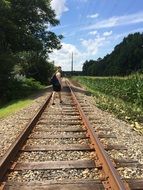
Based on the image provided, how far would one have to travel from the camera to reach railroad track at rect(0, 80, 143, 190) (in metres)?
6.63

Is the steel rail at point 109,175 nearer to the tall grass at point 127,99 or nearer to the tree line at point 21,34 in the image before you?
the tall grass at point 127,99

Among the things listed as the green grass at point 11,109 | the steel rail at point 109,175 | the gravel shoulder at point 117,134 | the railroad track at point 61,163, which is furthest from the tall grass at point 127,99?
the steel rail at point 109,175

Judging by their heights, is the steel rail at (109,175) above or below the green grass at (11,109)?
above

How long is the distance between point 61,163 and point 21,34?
3431 centimetres

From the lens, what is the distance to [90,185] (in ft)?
21.6

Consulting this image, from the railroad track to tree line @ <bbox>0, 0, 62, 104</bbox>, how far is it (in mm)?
22271

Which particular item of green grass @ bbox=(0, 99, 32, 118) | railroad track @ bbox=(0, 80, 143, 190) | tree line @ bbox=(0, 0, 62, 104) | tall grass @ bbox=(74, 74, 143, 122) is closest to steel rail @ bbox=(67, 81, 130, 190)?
railroad track @ bbox=(0, 80, 143, 190)

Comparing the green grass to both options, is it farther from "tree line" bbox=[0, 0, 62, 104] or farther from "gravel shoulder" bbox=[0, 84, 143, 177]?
"tree line" bbox=[0, 0, 62, 104]

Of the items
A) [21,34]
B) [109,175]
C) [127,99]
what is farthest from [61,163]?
[21,34]

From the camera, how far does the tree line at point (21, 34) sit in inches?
1366

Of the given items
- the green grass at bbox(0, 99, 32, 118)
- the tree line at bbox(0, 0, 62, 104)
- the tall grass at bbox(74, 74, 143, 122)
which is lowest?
the green grass at bbox(0, 99, 32, 118)

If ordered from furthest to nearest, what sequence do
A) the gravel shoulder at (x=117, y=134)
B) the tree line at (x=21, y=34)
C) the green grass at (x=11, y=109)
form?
the tree line at (x=21, y=34) < the green grass at (x=11, y=109) < the gravel shoulder at (x=117, y=134)

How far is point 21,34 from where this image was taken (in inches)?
1629

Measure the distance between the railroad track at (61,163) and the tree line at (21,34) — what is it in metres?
22.3
